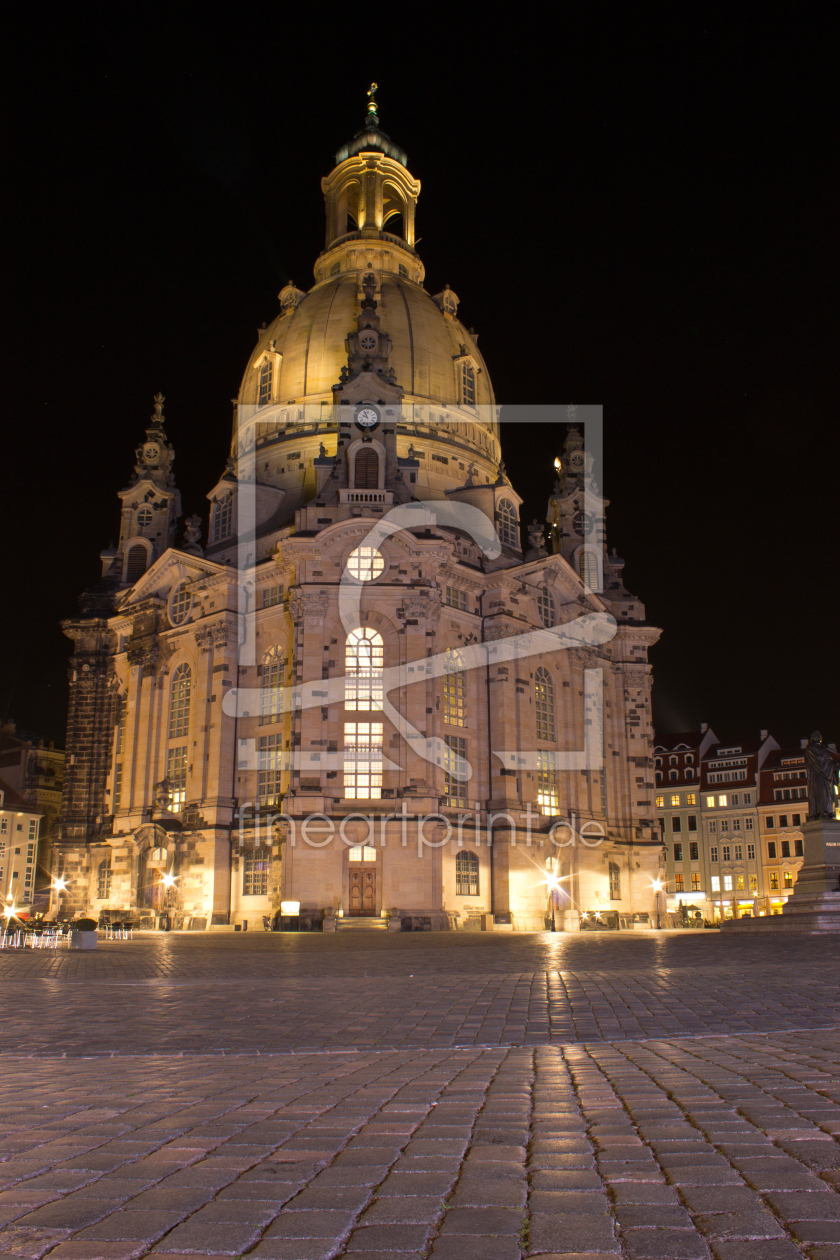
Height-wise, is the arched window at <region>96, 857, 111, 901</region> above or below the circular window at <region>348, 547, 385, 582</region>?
below

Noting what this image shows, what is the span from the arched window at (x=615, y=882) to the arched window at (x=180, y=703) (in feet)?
94.6

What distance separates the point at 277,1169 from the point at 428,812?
160ft

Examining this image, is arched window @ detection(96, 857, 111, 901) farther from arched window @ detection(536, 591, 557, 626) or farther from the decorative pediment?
arched window @ detection(536, 591, 557, 626)

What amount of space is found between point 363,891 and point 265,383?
38.4 m

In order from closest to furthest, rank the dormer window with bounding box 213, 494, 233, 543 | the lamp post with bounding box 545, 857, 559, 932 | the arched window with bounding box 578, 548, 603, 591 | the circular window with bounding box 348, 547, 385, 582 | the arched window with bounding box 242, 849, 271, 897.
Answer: the arched window with bounding box 242, 849, 271, 897 < the circular window with bounding box 348, 547, 385, 582 < the lamp post with bounding box 545, 857, 559, 932 < the dormer window with bounding box 213, 494, 233, 543 < the arched window with bounding box 578, 548, 603, 591

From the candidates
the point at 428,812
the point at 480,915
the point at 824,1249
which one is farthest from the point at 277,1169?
the point at 480,915

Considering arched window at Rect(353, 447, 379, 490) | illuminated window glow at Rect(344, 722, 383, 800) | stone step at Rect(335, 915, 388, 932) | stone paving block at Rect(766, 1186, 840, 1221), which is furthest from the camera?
arched window at Rect(353, 447, 379, 490)

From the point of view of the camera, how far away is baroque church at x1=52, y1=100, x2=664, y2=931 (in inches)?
2144

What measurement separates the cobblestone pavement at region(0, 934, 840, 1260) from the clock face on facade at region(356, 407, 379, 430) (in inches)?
2004

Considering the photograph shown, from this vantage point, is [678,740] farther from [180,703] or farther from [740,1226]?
[740,1226]

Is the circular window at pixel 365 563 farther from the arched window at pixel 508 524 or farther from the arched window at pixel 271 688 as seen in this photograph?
the arched window at pixel 508 524

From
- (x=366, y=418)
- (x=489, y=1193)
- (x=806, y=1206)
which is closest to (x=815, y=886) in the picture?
(x=806, y=1206)

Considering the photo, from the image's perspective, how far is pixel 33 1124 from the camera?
20.4ft

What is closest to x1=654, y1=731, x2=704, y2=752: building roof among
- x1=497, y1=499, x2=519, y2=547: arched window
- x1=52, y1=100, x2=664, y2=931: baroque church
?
x1=52, y1=100, x2=664, y2=931: baroque church
